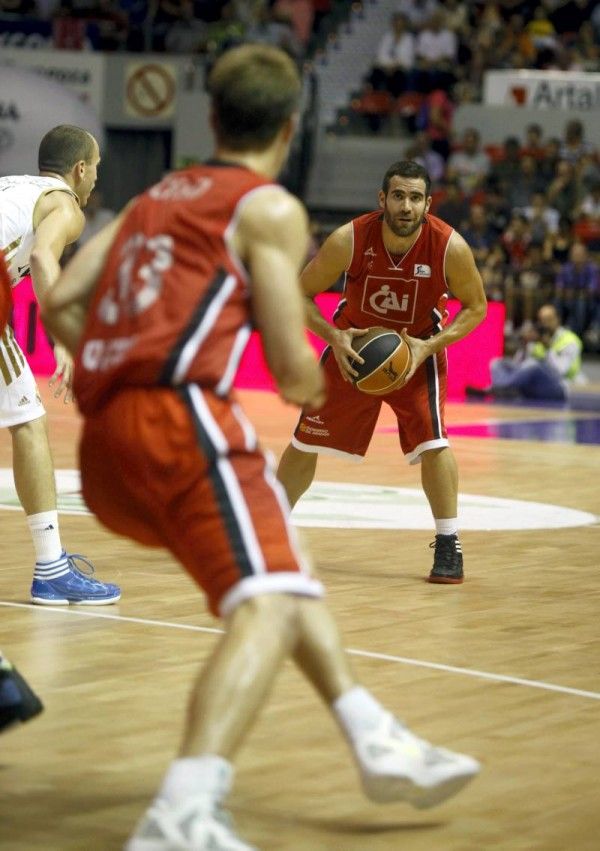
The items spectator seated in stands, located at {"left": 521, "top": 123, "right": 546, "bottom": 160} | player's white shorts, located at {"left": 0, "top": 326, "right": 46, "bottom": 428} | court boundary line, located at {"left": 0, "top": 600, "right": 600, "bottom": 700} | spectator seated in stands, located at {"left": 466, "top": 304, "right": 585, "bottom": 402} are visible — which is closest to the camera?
court boundary line, located at {"left": 0, "top": 600, "right": 600, "bottom": 700}

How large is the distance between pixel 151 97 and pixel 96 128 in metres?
2.81

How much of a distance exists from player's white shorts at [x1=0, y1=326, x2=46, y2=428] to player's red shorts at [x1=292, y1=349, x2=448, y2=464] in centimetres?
153

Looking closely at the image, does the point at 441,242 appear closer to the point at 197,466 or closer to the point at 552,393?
the point at 197,466

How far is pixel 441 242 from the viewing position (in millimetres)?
7125

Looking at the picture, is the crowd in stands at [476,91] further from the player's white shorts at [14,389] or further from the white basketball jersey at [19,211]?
the player's white shorts at [14,389]

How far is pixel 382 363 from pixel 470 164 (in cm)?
1560

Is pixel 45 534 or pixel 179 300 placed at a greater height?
pixel 179 300

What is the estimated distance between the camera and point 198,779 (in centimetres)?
313

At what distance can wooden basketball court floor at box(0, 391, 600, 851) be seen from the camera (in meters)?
3.68

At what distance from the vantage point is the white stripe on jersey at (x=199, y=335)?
339 cm

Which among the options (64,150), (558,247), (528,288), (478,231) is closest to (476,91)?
(478,231)

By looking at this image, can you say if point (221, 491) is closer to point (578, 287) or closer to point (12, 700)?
point (12, 700)

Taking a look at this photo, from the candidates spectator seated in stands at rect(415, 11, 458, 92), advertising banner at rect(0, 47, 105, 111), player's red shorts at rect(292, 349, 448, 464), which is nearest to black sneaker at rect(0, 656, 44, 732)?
player's red shorts at rect(292, 349, 448, 464)

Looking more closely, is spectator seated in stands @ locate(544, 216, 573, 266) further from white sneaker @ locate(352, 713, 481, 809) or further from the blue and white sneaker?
white sneaker @ locate(352, 713, 481, 809)
